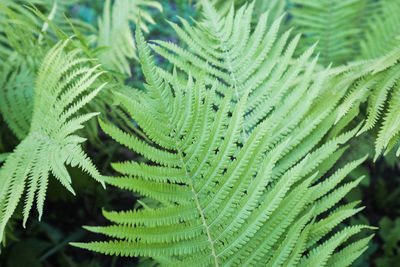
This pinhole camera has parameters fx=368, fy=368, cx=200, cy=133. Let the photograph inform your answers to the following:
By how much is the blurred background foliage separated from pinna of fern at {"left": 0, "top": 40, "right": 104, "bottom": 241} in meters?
0.37

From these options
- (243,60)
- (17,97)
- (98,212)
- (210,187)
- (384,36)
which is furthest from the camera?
(98,212)

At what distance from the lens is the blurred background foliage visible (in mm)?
1513

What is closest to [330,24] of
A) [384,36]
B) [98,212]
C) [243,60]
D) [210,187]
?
[384,36]

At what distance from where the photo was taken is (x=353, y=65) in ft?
3.88

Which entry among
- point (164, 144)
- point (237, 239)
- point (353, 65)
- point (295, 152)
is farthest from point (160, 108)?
point (353, 65)

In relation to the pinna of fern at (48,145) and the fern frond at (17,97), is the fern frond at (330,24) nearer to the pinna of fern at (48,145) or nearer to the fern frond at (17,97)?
the pinna of fern at (48,145)

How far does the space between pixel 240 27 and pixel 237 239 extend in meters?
0.71

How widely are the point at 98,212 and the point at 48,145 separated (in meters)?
1.01

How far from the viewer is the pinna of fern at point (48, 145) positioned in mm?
862

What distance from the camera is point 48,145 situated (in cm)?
99

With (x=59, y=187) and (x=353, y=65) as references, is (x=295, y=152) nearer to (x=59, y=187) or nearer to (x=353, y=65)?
(x=353, y=65)

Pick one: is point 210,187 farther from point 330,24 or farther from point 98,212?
point 98,212

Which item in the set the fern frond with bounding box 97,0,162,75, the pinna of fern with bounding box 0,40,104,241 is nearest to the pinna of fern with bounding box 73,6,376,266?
the pinna of fern with bounding box 0,40,104,241

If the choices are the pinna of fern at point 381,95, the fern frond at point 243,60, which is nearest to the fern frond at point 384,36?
the pinna of fern at point 381,95
